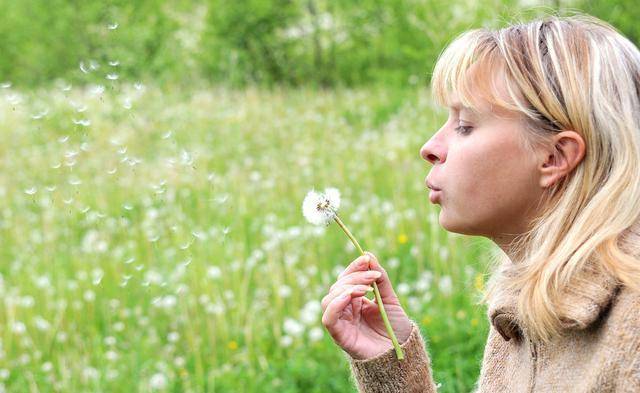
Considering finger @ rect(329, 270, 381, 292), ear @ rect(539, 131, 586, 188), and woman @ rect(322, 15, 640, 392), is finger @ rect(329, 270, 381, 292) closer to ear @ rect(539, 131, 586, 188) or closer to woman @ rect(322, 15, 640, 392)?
woman @ rect(322, 15, 640, 392)

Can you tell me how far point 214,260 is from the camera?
4129 millimetres

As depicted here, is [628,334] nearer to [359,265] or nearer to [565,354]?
[565,354]

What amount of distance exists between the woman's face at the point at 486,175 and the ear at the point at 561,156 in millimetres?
17

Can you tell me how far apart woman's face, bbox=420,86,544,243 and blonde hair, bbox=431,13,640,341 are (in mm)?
22

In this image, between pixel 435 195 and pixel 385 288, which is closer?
pixel 435 195

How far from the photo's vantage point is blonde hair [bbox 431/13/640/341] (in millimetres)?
1364

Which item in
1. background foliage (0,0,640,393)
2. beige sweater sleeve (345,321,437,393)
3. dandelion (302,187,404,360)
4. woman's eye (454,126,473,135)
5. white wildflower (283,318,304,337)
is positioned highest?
woman's eye (454,126,473,135)

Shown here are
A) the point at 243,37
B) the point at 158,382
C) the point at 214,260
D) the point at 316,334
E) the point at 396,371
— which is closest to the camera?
the point at 396,371

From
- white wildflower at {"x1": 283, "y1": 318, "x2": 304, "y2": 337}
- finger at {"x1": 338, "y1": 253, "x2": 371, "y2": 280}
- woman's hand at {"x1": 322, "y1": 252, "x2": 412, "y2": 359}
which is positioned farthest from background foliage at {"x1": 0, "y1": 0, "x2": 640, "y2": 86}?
finger at {"x1": 338, "y1": 253, "x2": 371, "y2": 280}

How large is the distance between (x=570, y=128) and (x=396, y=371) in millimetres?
569

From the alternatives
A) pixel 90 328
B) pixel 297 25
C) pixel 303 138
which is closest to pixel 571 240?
pixel 90 328

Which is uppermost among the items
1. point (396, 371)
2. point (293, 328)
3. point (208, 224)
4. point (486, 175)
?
point (486, 175)

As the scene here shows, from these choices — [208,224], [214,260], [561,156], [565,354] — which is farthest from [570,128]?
[208,224]

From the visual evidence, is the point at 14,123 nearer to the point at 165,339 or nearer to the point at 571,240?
the point at 165,339
